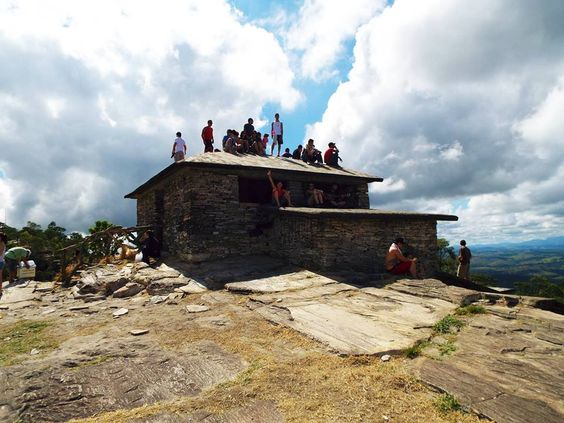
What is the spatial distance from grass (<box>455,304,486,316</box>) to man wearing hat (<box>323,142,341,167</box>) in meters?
12.4

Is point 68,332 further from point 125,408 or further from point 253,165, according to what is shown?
point 253,165

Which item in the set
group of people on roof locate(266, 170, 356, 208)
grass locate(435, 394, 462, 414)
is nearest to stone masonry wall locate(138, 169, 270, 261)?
group of people on roof locate(266, 170, 356, 208)

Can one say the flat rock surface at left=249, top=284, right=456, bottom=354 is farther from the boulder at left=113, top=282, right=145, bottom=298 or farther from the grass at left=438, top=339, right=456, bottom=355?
the boulder at left=113, top=282, right=145, bottom=298

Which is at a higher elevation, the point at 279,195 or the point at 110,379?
the point at 279,195

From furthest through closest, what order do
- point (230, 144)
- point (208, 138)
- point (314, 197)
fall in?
point (208, 138) < point (230, 144) < point (314, 197)

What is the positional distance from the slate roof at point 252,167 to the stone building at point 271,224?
47 millimetres

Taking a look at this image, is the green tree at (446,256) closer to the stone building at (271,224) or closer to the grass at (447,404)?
the stone building at (271,224)

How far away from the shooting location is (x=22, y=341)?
19.5ft

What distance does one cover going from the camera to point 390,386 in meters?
3.85

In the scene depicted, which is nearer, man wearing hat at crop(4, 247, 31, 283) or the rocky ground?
the rocky ground

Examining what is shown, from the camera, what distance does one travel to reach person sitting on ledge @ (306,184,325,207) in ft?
49.0

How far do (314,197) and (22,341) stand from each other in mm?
11235

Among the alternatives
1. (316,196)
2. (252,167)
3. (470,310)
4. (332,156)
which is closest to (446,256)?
(332,156)

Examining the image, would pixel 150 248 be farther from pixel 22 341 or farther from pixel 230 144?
pixel 22 341
